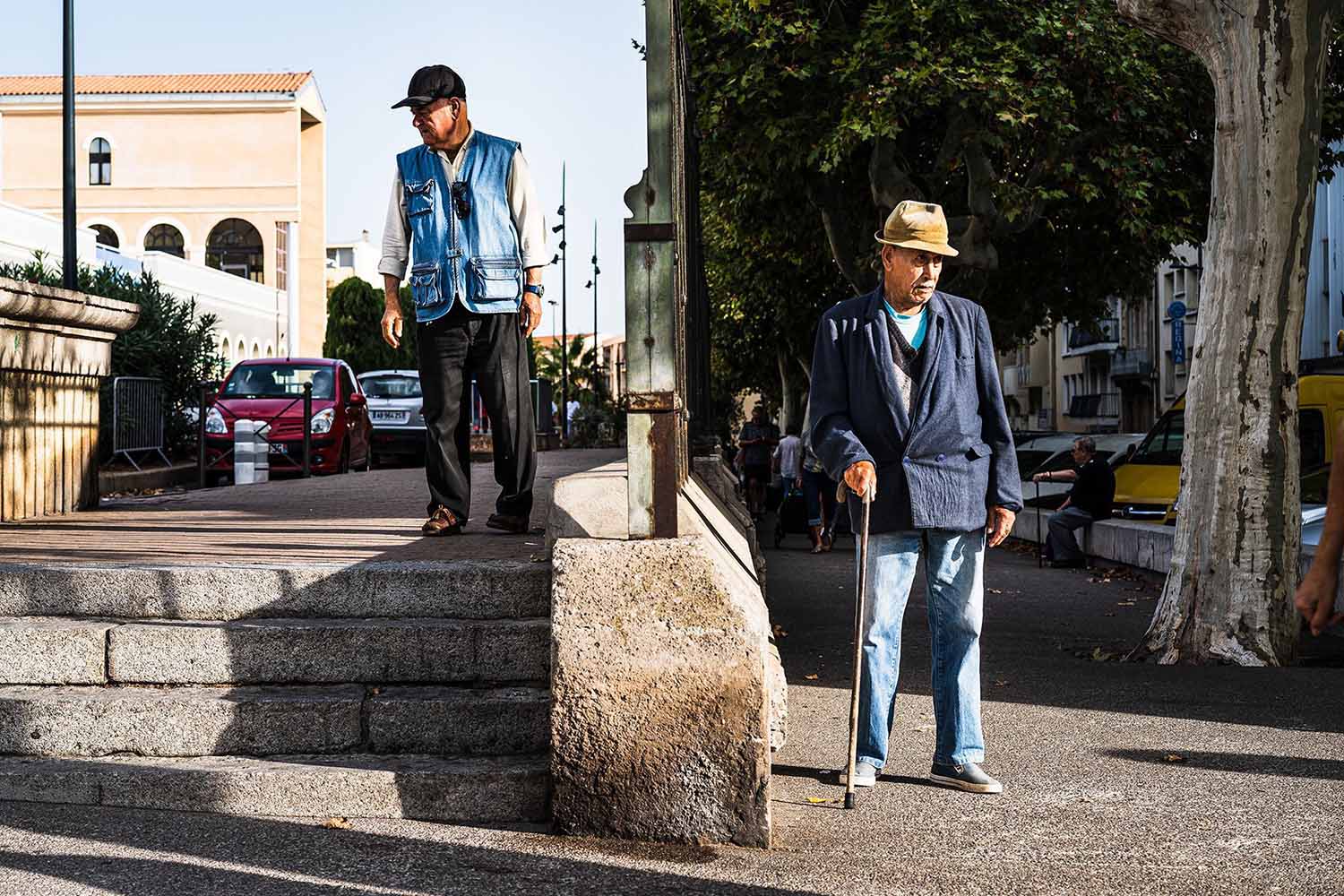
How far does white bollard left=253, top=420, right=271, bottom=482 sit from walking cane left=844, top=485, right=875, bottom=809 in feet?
50.3

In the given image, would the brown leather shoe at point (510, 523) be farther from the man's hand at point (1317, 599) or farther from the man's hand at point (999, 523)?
the man's hand at point (1317, 599)

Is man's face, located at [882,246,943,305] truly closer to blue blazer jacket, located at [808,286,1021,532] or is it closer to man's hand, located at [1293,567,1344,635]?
blue blazer jacket, located at [808,286,1021,532]

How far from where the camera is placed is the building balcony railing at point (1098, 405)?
64.8 m

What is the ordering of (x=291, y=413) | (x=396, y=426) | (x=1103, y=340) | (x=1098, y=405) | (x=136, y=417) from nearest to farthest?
1. (x=136, y=417)
2. (x=291, y=413)
3. (x=396, y=426)
4. (x=1103, y=340)
5. (x=1098, y=405)

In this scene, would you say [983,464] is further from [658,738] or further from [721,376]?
[721,376]

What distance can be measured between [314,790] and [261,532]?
3.11 metres

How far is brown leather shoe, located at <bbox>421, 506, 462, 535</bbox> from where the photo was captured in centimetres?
725

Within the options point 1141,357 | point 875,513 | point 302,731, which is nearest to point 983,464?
point 875,513

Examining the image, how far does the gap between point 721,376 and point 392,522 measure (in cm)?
4483

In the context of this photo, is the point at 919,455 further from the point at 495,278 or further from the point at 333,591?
the point at 495,278

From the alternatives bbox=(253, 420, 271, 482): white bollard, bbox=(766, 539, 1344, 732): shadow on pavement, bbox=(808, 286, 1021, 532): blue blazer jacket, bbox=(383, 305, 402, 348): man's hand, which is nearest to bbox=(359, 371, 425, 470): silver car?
bbox=(253, 420, 271, 482): white bollard

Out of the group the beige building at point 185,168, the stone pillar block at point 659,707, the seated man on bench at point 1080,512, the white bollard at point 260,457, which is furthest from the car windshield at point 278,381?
the beige building at point 185,168

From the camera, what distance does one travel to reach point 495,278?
23.2ft

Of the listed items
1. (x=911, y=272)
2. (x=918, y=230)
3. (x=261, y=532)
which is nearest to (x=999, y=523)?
(x=911, y=272)
